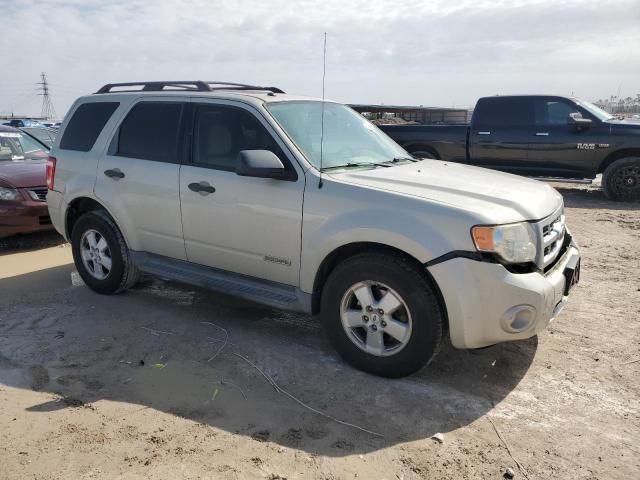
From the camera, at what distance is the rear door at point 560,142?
399 inches

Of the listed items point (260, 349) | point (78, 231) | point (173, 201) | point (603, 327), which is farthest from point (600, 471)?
point (78, 231)

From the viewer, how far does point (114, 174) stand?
4895 mm

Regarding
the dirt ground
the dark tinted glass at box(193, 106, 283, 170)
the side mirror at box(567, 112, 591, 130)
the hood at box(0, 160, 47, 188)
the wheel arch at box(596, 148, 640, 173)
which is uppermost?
the side mirror at box(567, 112, 591, 130)

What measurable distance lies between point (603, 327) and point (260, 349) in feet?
9.13

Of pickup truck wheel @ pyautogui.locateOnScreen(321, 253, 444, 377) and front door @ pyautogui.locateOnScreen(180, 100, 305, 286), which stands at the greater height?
front door @ pyautogui.locateOnScreen(180, 100, 305, 286)

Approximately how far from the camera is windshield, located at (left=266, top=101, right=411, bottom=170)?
4090 mm

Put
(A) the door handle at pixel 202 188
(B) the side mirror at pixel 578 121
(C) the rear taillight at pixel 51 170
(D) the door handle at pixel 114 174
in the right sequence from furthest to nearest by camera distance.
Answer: (B) the side mirror at pixel 578 121, (C) the rear taillight at pixel 51 170, (D) the door handle at pixel 114 174, (A) the door handle at pixel 202 188

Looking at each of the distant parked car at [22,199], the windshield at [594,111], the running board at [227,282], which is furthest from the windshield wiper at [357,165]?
the windshield at [594,111]

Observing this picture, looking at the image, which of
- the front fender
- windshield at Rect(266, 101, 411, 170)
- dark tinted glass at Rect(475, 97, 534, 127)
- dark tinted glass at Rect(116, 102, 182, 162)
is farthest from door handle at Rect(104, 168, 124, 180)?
dark tinted glass at Rect(475, 97, 534, 127)

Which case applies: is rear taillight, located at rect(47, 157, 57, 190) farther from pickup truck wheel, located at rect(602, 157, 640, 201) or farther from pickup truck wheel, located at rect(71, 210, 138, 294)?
pickup truck wheel, located at rect(602, 157, 640, 201)

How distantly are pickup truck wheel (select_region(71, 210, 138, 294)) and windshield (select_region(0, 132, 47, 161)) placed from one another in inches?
151

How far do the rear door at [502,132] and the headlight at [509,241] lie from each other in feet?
26.0

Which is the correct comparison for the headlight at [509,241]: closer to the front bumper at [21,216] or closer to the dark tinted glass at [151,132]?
the dark tinted glass at [151,132]

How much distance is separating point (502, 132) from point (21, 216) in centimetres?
857
